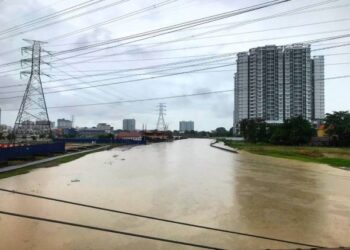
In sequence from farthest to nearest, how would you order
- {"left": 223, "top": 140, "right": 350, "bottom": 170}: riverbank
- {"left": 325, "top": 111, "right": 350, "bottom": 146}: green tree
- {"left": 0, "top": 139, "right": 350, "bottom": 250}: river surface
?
{"left": 325, "top": 111, "right": 350, "bottom": 146}: green tree → {"left": 223, "top": 140, "right": 350, "bottom": 170}: riverbank → {"left": 0, "top": 139, "right": 350, "bottom": 250}: river surface

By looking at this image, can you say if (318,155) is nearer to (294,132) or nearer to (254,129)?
(294,132)

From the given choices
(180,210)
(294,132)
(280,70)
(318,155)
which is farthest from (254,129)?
(180,210)

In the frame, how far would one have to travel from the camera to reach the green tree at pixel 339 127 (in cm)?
8144

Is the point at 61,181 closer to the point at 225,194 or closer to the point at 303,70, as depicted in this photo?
the point at 225,194

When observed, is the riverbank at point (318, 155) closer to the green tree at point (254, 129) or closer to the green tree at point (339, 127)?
the green tree at point (339, 127)

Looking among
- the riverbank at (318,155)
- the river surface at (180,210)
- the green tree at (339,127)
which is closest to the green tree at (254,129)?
the green tree at (339,127)

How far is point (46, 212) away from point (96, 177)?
1216 centimetres

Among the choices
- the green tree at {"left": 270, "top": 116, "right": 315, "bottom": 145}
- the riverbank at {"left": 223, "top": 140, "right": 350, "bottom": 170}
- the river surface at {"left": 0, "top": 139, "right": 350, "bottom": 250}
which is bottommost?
the river surface at {"left": 0, "top": 139, "right": 350, "bottom": 250}

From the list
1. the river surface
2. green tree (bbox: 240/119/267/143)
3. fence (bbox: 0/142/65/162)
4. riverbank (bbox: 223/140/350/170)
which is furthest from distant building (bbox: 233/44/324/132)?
green tree (bbox: 240/119/267/143)

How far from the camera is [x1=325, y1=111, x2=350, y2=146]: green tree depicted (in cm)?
8144

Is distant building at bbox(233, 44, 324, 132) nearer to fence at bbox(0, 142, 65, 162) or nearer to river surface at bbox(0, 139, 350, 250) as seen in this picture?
river surface at bbox(0, 139, 350, 250)

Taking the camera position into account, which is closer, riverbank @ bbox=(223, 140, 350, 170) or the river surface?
the river surface

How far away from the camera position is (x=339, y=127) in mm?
81812

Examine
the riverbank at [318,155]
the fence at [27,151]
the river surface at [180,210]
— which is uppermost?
the fence at [27,151]
